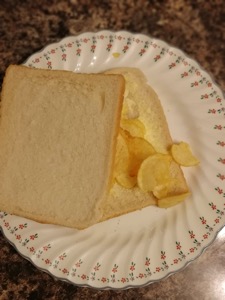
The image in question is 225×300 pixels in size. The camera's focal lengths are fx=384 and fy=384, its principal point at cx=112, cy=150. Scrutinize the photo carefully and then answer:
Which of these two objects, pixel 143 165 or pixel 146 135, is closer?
pixel 143 165

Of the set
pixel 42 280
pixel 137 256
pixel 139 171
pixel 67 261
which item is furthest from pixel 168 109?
pixel 42 280

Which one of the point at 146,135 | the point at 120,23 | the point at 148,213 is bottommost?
the point at 148,213

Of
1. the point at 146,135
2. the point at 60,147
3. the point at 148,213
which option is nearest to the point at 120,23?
the point at 146,135

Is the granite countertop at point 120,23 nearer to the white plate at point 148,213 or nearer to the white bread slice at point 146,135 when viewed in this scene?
the white plate at point 148,213

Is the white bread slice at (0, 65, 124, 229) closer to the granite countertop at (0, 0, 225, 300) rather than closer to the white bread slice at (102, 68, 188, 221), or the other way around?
A: the white bread slice at (102, 68, 188, 221)

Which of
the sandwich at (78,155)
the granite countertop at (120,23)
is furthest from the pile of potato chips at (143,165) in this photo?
the granite countertop at (120,23)

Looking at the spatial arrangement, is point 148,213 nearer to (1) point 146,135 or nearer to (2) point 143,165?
(2) point 143,165
